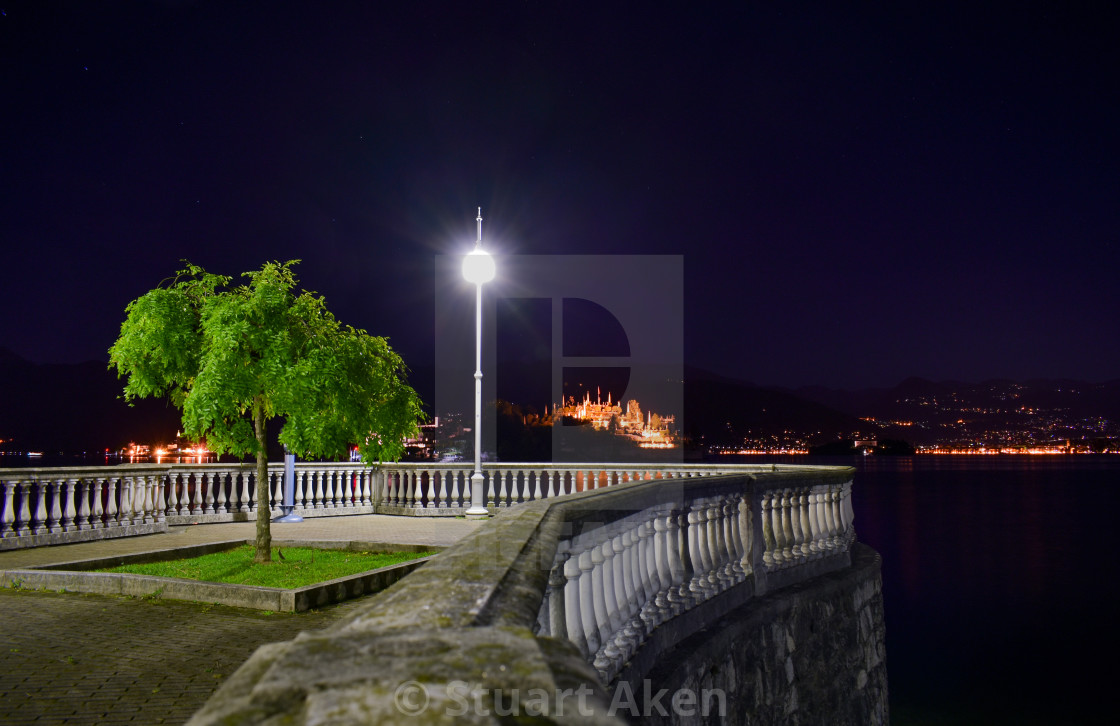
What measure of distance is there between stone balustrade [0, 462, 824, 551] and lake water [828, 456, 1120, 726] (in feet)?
59.5

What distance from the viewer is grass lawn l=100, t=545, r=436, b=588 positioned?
9430 millimetres

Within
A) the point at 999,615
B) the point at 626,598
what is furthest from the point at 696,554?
the point at 999,615

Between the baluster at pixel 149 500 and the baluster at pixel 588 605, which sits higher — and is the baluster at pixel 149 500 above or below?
below

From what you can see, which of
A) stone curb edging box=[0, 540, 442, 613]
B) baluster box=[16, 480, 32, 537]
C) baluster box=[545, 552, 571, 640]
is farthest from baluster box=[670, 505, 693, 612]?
baluster box=[16, 480, 32, 537]

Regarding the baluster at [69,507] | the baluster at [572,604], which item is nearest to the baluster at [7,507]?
the baluster at [69,507]

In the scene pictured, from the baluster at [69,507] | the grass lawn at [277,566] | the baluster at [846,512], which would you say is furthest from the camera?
the baluster at [69,507]

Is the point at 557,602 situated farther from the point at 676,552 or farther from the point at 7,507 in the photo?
the point at 7,507

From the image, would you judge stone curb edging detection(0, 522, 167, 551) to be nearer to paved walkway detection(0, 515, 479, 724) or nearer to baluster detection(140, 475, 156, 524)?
baluster detection(140, 475, 156, 524)

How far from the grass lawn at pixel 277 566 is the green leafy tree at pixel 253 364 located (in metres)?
0.52

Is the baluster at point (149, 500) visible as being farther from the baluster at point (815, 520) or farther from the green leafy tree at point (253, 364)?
the baluster at point (815, 520)

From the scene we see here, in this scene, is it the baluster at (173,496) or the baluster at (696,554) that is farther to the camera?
the baluster at (173,496)

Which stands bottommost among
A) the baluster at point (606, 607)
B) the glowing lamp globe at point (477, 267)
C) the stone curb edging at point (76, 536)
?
the stone curb edging at point (76, 536)

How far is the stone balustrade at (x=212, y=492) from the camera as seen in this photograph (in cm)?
1277

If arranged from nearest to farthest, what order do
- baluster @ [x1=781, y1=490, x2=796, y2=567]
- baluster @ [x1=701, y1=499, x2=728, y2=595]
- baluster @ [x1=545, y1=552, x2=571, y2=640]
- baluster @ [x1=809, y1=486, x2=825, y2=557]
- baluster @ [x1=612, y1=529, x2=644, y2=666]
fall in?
baluster @ [x1=545, y1=552, x2=571, y2=640] → baluster @ [x1=612, y1=529, x2=644, y2=666] → baluster @ [x1=701, y1=499, x2=728, y2=595] → baluster @ [x1=781, y1=490, x2=796, y2=567] → baluster @ [x1=809, y1=486, x2=825, y2=557]
